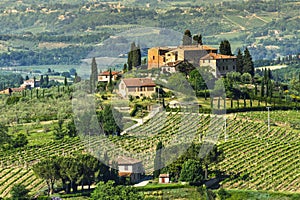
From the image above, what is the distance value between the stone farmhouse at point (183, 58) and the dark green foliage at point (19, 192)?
17427 millimetres

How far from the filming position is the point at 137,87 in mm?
43969

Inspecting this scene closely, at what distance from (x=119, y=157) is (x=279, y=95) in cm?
1671

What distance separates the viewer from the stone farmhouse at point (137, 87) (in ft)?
144

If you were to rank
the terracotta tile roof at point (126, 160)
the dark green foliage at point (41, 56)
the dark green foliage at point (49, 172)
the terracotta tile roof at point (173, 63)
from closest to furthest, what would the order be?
the dark green foliage at point (49, 172), the terracotta tile roof at point (126, 160), the terracotta tile roof at point (173, 63), the dark green foliage at point (41, 56)

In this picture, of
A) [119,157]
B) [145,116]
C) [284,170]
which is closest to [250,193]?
[284,170]

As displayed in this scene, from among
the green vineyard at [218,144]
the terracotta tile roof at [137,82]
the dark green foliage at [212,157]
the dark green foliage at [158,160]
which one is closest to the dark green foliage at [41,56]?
the terracotta tile roof at [137,82]

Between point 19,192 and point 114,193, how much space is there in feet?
10.0

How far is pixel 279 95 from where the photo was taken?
162 feet

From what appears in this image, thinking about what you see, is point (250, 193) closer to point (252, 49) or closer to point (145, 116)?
point (145, 116)

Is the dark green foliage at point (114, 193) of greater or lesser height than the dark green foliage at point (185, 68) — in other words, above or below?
below

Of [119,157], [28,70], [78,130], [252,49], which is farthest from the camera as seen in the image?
[252,49]

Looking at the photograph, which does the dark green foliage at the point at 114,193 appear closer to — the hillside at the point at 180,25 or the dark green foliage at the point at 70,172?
the dark green foliage at the point at 70,172

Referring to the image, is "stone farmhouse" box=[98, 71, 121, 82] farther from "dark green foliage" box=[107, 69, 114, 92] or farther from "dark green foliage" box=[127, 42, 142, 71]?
"dark green foliage" box=[127, 42, 142, 71]

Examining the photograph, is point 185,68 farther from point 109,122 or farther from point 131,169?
point 131,169
